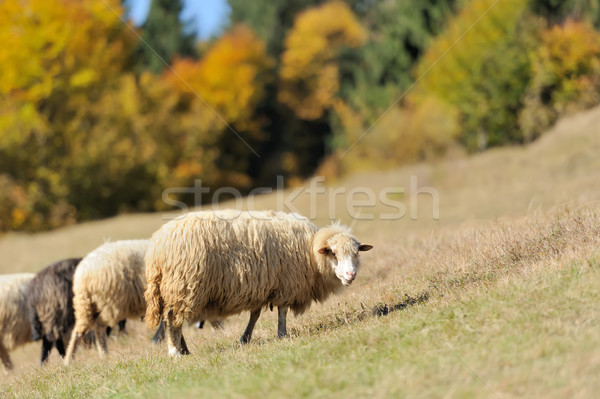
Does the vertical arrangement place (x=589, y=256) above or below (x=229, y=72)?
below

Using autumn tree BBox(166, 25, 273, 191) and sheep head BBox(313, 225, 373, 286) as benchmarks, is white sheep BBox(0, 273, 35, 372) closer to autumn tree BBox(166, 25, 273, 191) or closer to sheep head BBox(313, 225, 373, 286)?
sheep head BBox(313, 225, 373, 286)

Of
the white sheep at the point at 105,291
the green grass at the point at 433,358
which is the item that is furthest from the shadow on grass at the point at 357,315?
the white sheep at the point at 105,291

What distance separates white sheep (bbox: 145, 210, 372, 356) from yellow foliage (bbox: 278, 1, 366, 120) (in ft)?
157

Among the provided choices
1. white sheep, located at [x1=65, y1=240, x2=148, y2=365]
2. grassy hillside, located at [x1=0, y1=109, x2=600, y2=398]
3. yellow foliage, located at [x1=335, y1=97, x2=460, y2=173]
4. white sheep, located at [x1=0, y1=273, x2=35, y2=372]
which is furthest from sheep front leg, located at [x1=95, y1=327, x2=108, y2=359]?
yellow foliage, located at [x1=335, y1=97, x2=460, y2=173]

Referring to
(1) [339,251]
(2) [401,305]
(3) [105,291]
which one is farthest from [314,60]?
(2) [401,305]

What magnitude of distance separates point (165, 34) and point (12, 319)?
50.2 metres

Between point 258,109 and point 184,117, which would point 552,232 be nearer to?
point 184,117

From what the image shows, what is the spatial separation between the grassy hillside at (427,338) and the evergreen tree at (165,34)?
47860 millimetres

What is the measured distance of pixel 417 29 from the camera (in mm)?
48344

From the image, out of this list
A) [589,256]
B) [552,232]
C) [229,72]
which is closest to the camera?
[589,256]

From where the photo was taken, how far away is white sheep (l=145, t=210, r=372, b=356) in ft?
30.3

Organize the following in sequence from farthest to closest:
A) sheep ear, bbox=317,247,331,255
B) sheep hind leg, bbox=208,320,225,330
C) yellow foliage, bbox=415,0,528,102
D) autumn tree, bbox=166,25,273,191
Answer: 1. autumn tree, bbox=166,25,273,191
2. yellow foliage, bbox=415,0,528,102
3. sheep hind leg, bbox=208,320,225,330
4. sheep ear, bbox=317,247,331,255

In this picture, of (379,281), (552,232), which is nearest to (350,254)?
(379,281)

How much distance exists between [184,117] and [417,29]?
60.0 ft
